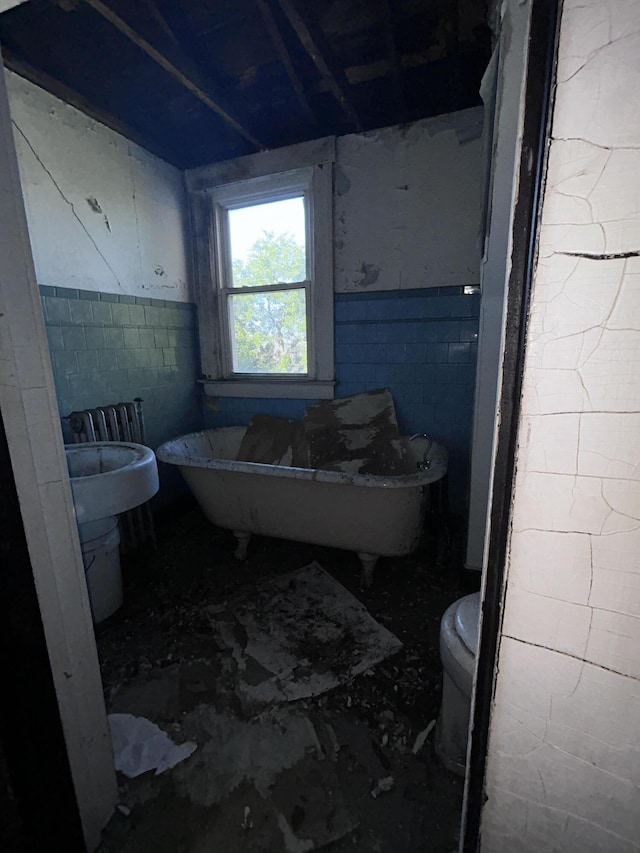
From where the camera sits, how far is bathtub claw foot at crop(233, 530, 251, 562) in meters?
2.17

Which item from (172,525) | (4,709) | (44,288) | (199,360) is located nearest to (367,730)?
(4,709)

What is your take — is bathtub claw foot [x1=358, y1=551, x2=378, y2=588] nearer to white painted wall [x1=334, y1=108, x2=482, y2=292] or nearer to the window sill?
the window sill

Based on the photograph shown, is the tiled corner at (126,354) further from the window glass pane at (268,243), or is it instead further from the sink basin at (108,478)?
the window glass pane at (268,243)

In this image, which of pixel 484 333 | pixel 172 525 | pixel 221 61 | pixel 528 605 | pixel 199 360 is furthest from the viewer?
pixel 199 360

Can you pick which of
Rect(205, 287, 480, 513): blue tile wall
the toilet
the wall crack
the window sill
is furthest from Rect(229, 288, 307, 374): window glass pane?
the toilet

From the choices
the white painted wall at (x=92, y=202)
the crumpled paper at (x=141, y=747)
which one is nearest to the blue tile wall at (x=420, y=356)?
the white painted wall at (x=92, y=202)

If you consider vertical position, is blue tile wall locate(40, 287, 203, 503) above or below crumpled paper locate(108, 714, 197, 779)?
above

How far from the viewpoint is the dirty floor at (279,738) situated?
0.96m

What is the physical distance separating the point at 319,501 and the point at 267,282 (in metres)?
1.73

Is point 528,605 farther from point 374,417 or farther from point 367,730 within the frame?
point 374,417

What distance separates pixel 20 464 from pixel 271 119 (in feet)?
7.98

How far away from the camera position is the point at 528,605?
0.41 metres

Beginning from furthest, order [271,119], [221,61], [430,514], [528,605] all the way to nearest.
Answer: [430,514] < [271,119] < [221,61] < [528,605]

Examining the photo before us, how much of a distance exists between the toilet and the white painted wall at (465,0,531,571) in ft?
0.59
